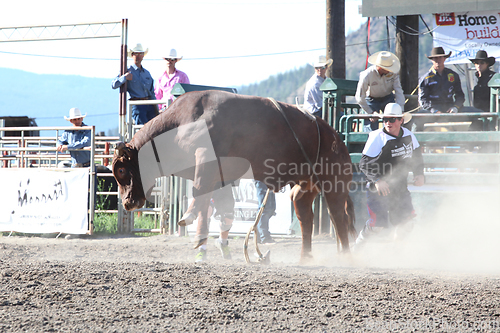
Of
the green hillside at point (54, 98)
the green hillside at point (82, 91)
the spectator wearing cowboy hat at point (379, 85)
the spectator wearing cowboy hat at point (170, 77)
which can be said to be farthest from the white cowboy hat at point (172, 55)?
the green hillside at point (54, 98)

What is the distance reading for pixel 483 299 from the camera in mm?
3721

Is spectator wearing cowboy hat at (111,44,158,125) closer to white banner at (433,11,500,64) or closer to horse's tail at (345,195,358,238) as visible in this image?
horse's tail at (345,195,358,238)

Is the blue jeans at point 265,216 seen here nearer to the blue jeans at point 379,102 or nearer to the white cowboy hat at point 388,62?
the blue jeans at point 379,102

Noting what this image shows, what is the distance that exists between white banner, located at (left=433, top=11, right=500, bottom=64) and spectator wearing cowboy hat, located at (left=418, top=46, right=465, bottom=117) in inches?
130

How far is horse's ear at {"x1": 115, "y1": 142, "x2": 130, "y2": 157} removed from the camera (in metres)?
5.06

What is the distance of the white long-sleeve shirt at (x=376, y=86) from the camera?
7715mm

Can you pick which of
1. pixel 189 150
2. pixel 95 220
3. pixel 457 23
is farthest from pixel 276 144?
pixel 457 23

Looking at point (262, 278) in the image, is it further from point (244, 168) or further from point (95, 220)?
point (95, 220)

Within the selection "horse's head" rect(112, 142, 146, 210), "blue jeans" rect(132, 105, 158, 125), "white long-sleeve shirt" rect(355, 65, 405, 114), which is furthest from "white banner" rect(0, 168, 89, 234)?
"white long-sleeve shirt" rect(355, 65, 405, 114)

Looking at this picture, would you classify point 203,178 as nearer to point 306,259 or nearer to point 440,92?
point 306,259

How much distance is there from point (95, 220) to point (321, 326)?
715cm

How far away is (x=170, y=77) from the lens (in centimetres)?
896

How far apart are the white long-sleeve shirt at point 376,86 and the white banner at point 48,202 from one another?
4933 millimetres

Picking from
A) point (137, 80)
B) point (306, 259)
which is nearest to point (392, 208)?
point (306, 259)
